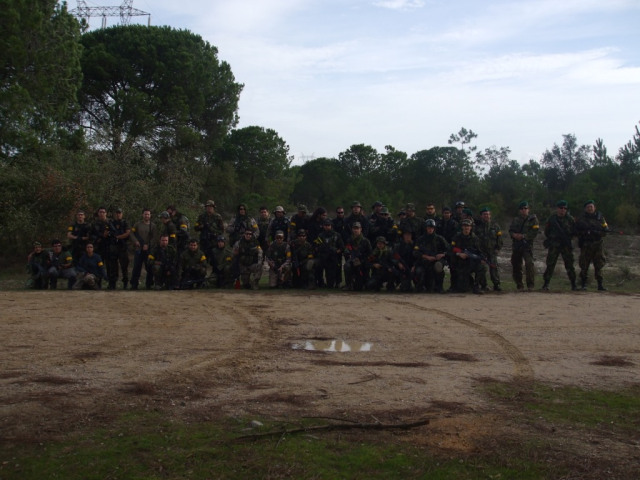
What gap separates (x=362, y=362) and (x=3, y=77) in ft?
→ 62.1

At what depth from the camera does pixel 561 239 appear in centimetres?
1427

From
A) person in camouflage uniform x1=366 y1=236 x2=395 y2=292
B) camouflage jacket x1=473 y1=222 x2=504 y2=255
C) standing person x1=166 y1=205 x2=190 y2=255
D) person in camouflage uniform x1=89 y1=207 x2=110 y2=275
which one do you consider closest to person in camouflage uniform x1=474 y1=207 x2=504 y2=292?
camouflage jacket x1=473 y1=222 x2=504 y2=255

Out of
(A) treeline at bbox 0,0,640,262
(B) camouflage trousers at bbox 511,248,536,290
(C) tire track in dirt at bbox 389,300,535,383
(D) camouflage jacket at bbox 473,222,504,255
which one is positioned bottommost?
(C) tire track in dirt at bbox 389,300,535,383

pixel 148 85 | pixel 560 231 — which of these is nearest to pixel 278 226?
pixel 560 231

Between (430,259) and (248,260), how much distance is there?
423 centimetres

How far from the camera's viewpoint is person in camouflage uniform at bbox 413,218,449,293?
13.9 m

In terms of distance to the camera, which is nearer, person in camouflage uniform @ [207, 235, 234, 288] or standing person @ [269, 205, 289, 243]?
person in camouflage uniform @ [207, 235, 234, 288]

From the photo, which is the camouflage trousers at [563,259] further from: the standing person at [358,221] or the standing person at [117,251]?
the standing person at [117,251]

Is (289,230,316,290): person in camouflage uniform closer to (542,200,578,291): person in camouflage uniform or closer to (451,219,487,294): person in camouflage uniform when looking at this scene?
(451,219,487,294): person in camouflage uniform

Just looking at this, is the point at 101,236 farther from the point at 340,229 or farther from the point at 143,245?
the point at 340,229

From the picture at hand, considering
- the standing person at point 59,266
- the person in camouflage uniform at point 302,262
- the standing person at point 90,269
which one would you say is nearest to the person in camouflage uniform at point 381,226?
the person in camouflage uniform at point 302,262

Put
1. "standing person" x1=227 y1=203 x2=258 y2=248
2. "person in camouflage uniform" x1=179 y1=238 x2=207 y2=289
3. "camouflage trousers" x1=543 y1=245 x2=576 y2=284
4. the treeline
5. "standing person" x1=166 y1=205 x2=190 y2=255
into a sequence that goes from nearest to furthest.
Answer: "camouflage trousers" x1=543 y1=245 x2=576 y2=284 → "person in camouflage uniform" x1=179 y1=238 x2=207 y2=289 → "standing person" x1=166 y1=205 x2=190 y2=255 → "standing person" x1=227 y1=203 x2=258 y2=248 → the treeline

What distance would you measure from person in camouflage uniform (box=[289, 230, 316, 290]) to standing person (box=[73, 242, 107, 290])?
173 inches

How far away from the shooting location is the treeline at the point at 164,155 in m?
20.0
